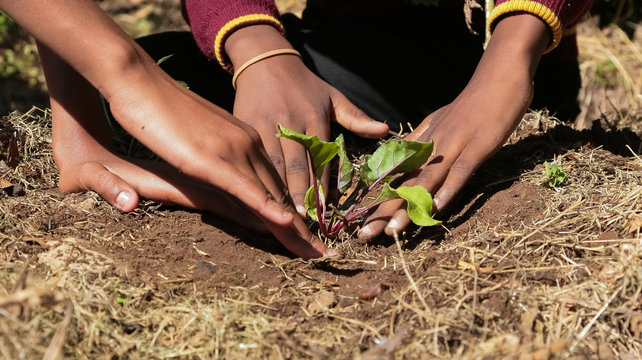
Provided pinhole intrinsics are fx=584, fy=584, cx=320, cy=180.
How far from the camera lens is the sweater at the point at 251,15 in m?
2.02

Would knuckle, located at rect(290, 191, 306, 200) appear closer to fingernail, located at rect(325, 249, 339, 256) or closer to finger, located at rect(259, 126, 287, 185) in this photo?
finger, located at rect(259, 126, 287, 185)

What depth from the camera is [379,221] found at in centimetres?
178

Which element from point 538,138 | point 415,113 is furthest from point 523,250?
point 415,113

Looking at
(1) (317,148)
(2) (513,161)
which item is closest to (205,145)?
(1) (317,148)

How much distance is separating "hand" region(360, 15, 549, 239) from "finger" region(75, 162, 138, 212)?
2.42 feet

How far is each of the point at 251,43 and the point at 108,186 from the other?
76 cm

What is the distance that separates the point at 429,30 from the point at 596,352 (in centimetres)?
193

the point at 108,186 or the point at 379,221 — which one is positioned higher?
the point at 379,221

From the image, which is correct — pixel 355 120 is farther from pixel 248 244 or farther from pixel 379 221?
pixel 248 244

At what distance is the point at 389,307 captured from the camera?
4.93 feet

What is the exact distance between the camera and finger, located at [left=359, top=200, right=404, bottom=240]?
1769 millimetres

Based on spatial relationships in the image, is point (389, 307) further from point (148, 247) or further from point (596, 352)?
point (148, 247)

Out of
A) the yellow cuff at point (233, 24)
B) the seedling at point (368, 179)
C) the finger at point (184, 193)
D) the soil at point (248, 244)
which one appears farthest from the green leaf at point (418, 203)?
the yellow cuff at point (233, 24)

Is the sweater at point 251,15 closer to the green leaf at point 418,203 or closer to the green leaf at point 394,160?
the green leaf at point 394,160
